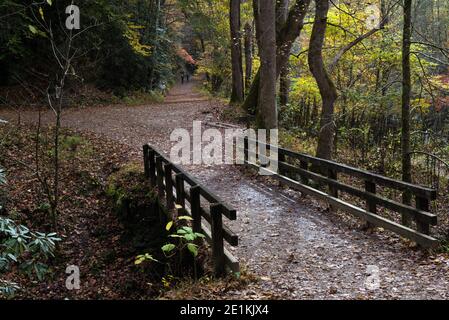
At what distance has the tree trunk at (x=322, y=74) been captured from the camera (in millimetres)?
11211

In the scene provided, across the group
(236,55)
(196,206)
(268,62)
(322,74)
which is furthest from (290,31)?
(196,206)

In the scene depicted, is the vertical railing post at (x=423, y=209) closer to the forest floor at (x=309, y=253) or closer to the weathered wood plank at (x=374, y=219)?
the weathered wood plank at (x=374, y=219)

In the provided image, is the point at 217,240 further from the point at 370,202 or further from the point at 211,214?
the point at 370,202

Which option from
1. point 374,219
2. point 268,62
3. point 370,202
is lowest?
point 374,219

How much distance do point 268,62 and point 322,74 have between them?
6.82 ft

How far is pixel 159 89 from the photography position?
34.2m

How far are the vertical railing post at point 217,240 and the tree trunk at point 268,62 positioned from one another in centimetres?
762

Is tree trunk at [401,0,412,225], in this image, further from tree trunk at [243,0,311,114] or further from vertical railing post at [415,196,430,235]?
tree trunk at [243,0,311,114]

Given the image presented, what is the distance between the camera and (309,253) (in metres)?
7.11

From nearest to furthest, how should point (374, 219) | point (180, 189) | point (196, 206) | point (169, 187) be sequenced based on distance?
point (196, 206) → point (374, 219) → point (180, 189) → point (169, 187)

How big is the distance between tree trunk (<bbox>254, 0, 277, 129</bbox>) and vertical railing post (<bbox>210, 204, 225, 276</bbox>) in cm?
762

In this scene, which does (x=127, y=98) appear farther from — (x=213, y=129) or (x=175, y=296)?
(x=175, y=296)

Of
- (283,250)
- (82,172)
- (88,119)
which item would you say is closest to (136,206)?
(82,172)
